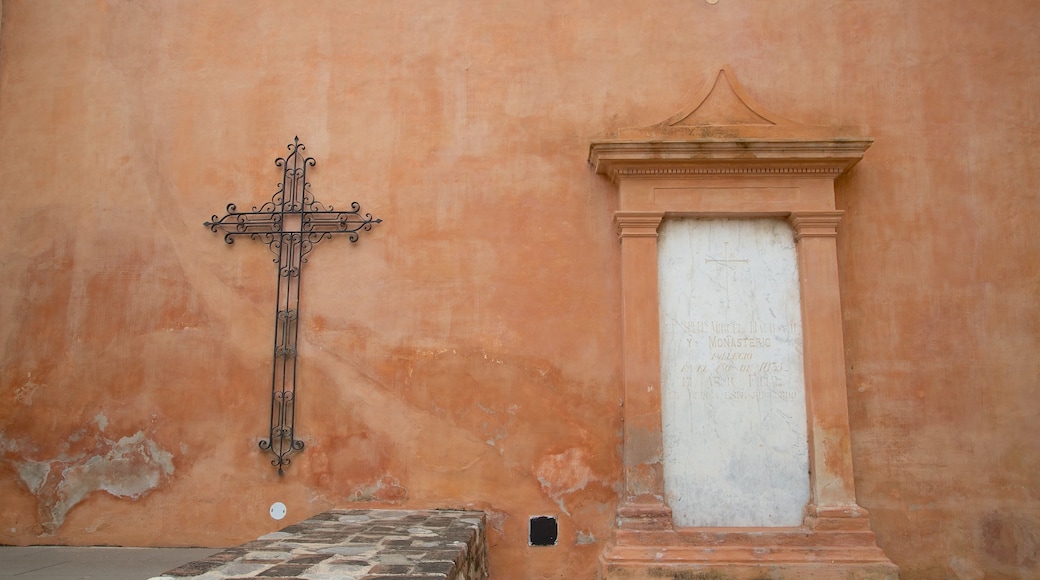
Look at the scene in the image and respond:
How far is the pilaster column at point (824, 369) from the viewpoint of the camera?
5.01 m

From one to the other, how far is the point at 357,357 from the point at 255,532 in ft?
4.49

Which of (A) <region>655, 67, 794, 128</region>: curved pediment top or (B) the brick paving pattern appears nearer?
(B) the brick paving pattern

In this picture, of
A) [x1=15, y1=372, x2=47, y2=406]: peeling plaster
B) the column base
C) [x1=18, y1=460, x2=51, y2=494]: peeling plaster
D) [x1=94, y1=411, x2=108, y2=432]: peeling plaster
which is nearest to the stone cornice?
the column base

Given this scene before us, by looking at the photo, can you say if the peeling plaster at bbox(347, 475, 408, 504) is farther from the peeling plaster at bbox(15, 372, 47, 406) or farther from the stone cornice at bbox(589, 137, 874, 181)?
the stone cornice at bbox(589, 137, 874, 181)

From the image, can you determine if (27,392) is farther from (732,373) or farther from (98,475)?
(732,373)

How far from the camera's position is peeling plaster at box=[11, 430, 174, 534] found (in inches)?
211

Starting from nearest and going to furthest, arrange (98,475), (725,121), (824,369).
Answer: (824,369) < (98,475) < (725,121)

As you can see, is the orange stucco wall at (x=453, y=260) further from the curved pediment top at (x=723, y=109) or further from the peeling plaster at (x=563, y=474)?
the curved pediment top at (x=723, y=109)

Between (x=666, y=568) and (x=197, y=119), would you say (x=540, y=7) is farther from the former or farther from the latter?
(x=666, y=568)

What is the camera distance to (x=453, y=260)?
5.46m

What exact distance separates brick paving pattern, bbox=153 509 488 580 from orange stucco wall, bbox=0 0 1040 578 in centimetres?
45

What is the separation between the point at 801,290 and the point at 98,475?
508cm

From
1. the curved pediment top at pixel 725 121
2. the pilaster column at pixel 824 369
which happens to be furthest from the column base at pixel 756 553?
the curved pediment top at pixel 725 121

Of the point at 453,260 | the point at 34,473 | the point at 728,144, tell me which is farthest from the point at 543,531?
the point at 34,473
